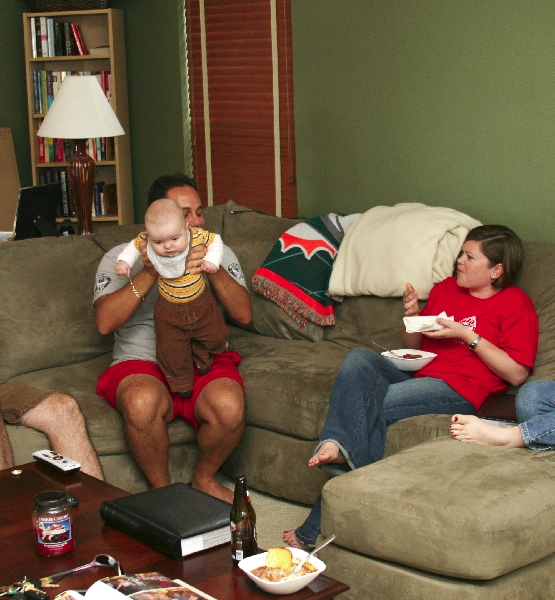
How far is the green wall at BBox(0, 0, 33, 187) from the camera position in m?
5.72

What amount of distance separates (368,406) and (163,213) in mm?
877

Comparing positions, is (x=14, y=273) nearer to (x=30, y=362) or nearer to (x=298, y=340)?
(x=30, y=362)

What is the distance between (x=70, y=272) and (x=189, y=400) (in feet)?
2.47

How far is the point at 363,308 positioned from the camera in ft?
11.1

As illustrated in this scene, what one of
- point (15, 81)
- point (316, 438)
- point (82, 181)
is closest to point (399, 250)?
point (316, 438)

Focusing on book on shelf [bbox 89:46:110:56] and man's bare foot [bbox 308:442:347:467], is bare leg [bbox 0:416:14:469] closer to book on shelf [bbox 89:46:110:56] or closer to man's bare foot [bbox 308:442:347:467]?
man's bare foot [bbox 308:442:347:467]

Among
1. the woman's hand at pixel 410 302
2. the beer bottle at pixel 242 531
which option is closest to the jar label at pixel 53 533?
the beer bottle at pixel 242 531

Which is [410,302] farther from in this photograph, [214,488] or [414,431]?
[214,488]

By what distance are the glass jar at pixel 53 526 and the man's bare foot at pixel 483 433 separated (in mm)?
1107

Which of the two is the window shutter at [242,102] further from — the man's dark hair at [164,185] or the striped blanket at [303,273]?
the man's dark hair at [164,185]

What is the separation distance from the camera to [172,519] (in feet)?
6.02

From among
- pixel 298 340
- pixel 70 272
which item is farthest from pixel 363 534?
pixel 70 272

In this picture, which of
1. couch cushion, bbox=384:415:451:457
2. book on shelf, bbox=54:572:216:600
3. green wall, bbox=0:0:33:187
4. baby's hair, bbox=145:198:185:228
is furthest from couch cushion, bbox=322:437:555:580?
green wall, bbox=0:0:33:187

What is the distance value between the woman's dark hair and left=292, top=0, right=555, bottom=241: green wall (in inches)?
23.2
